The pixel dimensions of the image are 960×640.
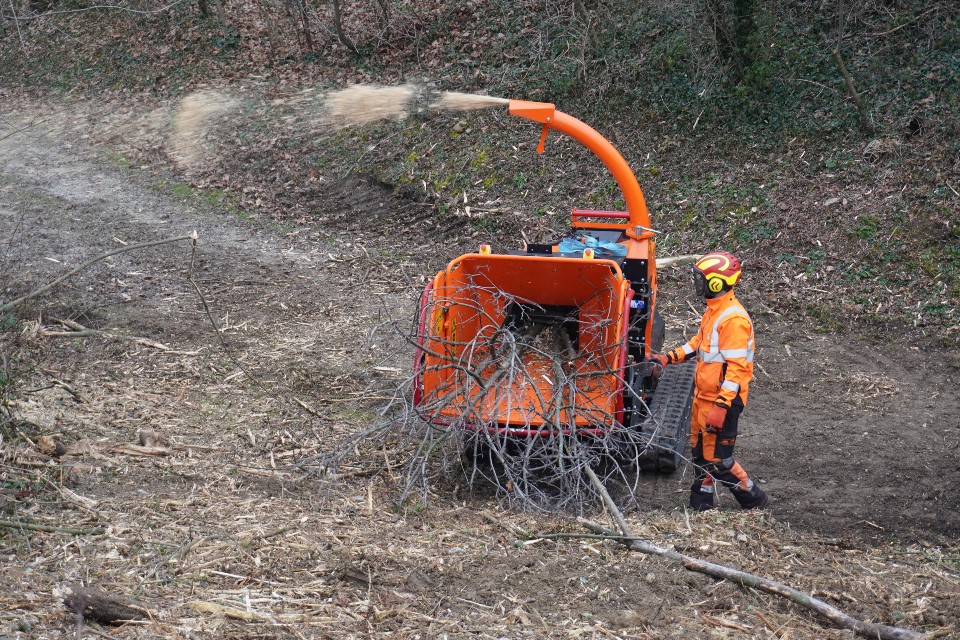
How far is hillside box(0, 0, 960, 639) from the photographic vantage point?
4090 millimetres

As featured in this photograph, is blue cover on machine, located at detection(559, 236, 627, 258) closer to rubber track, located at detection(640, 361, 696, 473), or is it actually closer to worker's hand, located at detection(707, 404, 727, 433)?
rubber track, located at detection(640, 361, 696, 473)

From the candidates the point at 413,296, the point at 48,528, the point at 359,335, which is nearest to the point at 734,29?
the point at 413,296

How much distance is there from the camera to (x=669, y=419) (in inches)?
252

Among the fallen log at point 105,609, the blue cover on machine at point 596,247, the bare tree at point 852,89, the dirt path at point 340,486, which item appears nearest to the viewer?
the fallen log at point 105,609

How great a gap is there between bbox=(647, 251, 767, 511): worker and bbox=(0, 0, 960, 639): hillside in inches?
12.3

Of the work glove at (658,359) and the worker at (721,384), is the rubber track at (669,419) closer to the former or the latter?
the worker at (721,384)

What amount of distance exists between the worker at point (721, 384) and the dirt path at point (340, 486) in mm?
335

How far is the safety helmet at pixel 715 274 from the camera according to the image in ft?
18.5

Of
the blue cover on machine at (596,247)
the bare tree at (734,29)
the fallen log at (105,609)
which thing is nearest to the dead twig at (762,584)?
the blue cover on machine at (596,247)

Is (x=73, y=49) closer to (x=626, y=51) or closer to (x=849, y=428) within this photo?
(x=626, y=51)

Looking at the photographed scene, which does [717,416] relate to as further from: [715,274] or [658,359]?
[715,274]

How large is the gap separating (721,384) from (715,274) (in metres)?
0.71

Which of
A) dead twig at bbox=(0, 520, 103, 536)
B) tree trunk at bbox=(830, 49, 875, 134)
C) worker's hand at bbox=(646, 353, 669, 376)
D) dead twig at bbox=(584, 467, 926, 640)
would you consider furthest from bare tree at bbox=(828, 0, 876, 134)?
dead twig at bbox=(0, 520, 103, 536)

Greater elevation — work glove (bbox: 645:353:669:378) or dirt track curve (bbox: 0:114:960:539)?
work glove (bbox: 645:353:669:378)
